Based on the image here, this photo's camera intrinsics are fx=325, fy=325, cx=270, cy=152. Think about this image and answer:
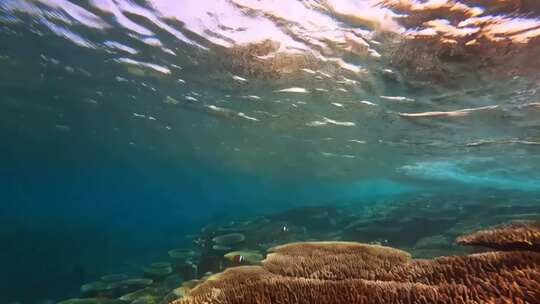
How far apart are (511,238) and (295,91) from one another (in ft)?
51.3

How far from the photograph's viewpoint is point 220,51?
15070mm

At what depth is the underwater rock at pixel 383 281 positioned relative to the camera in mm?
2744

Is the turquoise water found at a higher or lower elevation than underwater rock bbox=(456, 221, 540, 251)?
higher

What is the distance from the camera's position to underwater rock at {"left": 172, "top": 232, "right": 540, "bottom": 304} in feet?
9.00

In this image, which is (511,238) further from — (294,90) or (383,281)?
(294,90)

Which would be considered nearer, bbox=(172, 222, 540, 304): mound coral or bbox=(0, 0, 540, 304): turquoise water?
bbox=(172, 222, 540, 304): mound coral

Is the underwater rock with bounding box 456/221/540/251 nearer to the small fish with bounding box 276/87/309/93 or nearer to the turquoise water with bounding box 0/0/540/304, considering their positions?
the turquoise water with bounding box 0/0/540/304

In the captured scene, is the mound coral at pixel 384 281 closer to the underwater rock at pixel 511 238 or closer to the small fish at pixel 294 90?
the underwater rock at pixel 511 238

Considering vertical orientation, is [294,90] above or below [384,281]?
above

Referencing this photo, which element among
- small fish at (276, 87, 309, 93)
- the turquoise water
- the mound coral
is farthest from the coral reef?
small fish at (276, 87, 309, 93)

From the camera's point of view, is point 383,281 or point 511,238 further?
point 511,238

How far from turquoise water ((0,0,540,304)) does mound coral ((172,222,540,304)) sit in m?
8.42

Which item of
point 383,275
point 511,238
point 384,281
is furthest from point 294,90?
point 384,281

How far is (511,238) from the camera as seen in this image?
3.96 meters
